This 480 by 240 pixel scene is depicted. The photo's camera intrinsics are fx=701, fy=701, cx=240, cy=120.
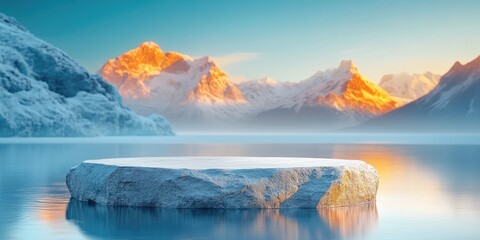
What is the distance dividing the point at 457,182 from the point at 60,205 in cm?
1157

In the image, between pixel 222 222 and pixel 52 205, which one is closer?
pixel 222 222

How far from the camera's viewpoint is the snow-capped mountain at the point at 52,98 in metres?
92.5

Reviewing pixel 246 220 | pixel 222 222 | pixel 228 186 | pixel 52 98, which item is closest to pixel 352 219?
pixel 246 220

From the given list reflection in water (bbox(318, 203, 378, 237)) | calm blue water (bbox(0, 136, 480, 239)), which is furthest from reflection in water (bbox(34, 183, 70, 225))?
reflection in water (bbox(318, 203, 378, 237))

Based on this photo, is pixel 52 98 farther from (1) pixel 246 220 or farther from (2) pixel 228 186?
(1) pixel 246 220

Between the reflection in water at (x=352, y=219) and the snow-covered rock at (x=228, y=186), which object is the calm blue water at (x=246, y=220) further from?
the snow-covered rock at (x=228, y=186)

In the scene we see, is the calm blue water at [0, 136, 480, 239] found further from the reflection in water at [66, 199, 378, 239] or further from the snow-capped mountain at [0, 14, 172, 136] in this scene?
the snow-capped mountain at [0, 14, 172, 136]

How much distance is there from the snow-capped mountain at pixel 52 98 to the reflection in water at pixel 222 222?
259 ft

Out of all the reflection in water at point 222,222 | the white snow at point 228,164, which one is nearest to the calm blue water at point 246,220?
the reflection in water at point 222,222

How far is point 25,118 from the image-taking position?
90.9 m

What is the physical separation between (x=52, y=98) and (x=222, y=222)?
312 ft

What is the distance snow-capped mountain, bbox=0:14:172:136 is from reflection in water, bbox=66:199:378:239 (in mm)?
78892

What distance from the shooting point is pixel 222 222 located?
1190cm

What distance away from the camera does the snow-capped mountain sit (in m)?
92.5
